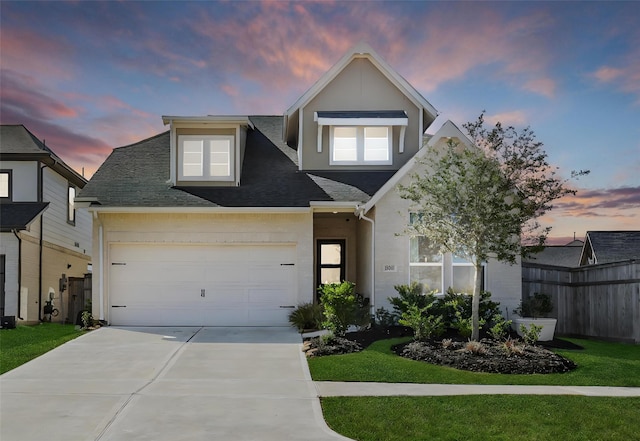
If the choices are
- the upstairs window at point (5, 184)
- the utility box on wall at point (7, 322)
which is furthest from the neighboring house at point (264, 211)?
the upstairs window at point (5, 184)

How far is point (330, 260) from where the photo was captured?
19844mm

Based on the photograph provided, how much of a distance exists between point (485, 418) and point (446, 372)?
2680mm

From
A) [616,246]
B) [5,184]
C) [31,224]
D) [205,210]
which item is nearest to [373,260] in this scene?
[205,210]

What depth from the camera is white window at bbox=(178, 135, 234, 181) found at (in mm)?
17953

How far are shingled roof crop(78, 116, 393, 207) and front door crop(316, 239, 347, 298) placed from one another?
2.56 metres

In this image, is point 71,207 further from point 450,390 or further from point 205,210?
point 450,390

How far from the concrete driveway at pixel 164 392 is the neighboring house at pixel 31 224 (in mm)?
5855

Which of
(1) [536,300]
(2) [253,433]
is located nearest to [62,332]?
(2) [253,433]

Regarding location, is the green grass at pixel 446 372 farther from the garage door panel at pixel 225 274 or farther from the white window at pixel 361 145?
the white window at pixel 361 145

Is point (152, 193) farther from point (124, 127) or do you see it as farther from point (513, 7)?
point (513, 7)

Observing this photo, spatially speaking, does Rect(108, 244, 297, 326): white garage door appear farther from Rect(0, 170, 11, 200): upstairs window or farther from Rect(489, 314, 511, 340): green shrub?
Rect(0, 170, 11, 200): upstairs window

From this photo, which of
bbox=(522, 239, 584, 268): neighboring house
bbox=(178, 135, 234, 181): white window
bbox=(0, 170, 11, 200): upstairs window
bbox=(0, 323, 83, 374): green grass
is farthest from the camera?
bbox=(522, 239, 584, 268): neighboring house

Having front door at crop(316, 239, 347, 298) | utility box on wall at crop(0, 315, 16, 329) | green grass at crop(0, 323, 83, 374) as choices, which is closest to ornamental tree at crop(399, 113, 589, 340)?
front door at crop(316, 239, 347, 298)

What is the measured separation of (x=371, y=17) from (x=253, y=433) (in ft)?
38.0
